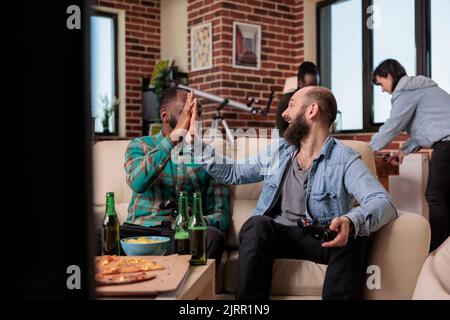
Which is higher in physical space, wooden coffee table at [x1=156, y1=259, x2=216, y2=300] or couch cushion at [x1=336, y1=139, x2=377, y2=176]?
couch cushion at [x1=336, y1=139, x2=377, y2=176]

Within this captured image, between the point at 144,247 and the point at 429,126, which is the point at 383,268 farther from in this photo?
the point at 429,126

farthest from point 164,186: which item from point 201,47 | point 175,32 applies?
point 175,32

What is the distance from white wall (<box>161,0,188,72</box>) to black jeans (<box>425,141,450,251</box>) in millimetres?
2954

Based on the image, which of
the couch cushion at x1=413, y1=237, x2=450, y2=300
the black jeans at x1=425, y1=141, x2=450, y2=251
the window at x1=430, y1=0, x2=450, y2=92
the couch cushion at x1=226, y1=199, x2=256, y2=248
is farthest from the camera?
the window at x1=430, y1=0, x2=450, y2=92

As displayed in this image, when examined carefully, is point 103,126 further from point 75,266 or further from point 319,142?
point 75,266

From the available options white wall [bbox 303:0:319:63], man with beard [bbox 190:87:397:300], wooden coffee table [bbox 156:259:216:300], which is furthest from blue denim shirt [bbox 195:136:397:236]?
white wall [bbox 303:0:319:63]

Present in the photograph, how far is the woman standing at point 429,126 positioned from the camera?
303 cm

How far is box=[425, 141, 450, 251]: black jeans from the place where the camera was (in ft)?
9.86

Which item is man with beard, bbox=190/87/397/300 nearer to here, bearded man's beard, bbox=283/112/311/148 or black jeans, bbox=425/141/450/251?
bearded man's beard, bbox=283/112/311/148

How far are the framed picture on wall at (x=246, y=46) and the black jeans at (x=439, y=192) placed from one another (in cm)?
210

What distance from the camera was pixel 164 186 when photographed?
2090 millimetres

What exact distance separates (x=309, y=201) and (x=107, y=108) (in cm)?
380

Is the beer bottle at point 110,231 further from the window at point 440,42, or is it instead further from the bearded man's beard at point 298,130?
the window at point 440,42
